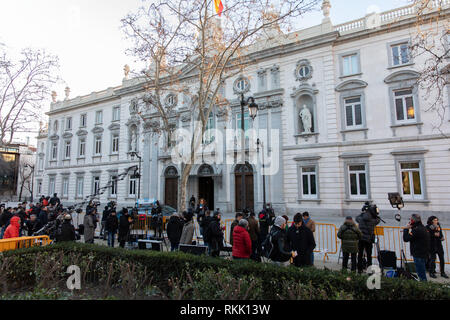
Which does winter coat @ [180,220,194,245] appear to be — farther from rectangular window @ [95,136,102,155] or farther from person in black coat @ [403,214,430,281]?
rectangular window @ [95,136,102,155]

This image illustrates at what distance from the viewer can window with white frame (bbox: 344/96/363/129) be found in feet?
60.8

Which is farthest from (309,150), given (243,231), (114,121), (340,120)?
(114,121)

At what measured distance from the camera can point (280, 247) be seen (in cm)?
601

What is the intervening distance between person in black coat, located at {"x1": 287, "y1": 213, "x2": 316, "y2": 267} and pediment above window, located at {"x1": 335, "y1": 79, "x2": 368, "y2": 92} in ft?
51.2

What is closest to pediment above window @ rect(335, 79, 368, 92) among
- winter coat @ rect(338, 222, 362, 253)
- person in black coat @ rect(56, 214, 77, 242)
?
winter coat @ rect(338, 222, 362, 253)

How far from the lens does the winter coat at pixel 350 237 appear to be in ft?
22.3

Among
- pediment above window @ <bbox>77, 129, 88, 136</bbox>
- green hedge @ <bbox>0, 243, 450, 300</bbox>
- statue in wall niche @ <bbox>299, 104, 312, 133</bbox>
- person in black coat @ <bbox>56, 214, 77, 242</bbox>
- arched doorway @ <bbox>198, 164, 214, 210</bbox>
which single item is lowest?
green hedge @ <bbox>0, 243, 450, 300</bbox>

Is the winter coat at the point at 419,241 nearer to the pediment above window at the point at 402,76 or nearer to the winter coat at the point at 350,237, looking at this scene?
the winter coat at the point at 350,237

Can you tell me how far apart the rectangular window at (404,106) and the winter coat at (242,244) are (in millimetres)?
16027

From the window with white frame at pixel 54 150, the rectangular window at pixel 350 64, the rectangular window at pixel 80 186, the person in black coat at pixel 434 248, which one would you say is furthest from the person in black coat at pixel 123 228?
the window with white frame at pixel 54 150

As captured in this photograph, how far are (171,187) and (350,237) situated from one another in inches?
830

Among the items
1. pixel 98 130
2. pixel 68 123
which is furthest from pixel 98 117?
pixel 68 123

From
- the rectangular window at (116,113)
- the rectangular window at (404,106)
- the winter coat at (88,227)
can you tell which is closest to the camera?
the winter coat at (88,227)
